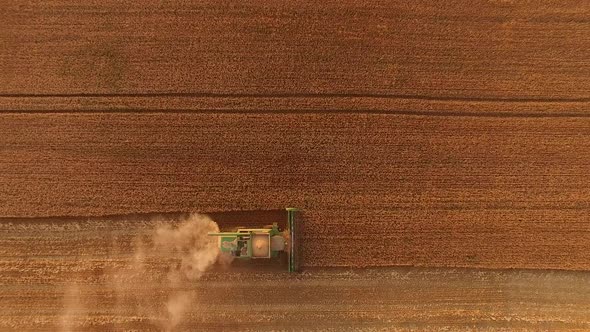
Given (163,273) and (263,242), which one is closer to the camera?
(263,242)

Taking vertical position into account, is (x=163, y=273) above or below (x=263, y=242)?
below

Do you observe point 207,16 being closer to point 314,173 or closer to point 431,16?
point 314,173

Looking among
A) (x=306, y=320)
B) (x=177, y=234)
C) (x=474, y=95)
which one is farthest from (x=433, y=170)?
(x=177, y=234)

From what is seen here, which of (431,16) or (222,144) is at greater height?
(431,16)

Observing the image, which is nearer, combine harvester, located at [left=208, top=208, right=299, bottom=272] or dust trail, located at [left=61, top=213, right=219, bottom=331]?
combine harvester, located at [left=208, top=208, right=299, bottom=272]
